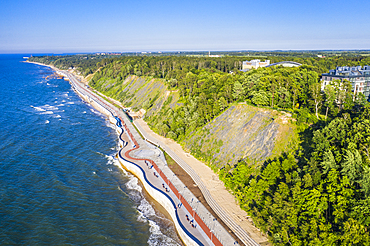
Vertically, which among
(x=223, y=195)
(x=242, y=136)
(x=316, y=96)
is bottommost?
(x=223, y=195)

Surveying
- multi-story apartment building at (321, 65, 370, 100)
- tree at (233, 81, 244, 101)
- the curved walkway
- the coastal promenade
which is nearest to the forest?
the curved walkway

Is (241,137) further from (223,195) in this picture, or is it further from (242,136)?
(223,195)

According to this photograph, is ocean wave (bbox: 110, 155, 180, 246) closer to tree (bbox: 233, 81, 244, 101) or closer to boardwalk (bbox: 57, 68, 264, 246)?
boardwalk (bbox: 57, 68, 264, 246)

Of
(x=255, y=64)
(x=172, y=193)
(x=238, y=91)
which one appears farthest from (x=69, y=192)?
(x=255, y=64)

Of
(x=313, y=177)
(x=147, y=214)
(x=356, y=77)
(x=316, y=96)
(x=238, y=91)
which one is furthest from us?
(x=238, y=91)

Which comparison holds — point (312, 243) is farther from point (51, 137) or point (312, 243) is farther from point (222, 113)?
point (51, 137)
